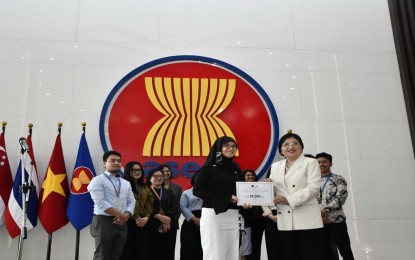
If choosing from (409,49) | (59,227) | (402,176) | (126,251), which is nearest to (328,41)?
(409,49)

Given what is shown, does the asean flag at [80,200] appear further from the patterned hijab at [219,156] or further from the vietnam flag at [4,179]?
the patterned hijab at [219,156]

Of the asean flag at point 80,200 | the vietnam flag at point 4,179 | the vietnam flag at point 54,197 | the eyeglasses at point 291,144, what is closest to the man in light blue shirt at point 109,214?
the asean flag at point 80,200

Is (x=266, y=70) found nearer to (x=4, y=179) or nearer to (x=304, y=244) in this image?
(x=304, y=244)

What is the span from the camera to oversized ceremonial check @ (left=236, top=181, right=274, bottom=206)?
8.14ft

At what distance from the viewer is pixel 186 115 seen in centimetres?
445

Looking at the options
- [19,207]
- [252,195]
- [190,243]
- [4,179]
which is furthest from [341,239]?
[4,179]

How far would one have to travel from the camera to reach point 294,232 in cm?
246

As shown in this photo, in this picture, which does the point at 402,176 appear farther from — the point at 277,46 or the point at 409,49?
the point at 277,46

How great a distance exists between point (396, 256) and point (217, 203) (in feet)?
9.82

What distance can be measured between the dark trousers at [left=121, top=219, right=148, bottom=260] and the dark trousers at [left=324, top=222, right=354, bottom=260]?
162cm

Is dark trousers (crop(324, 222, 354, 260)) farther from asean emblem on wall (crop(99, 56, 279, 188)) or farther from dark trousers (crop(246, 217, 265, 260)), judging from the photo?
asean emblem on wall (crop(99, 56, 279, 188))

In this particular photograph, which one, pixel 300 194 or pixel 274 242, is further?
pixel 274 242

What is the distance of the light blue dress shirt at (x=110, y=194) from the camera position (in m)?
3.05

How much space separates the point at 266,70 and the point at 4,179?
3.23 m
